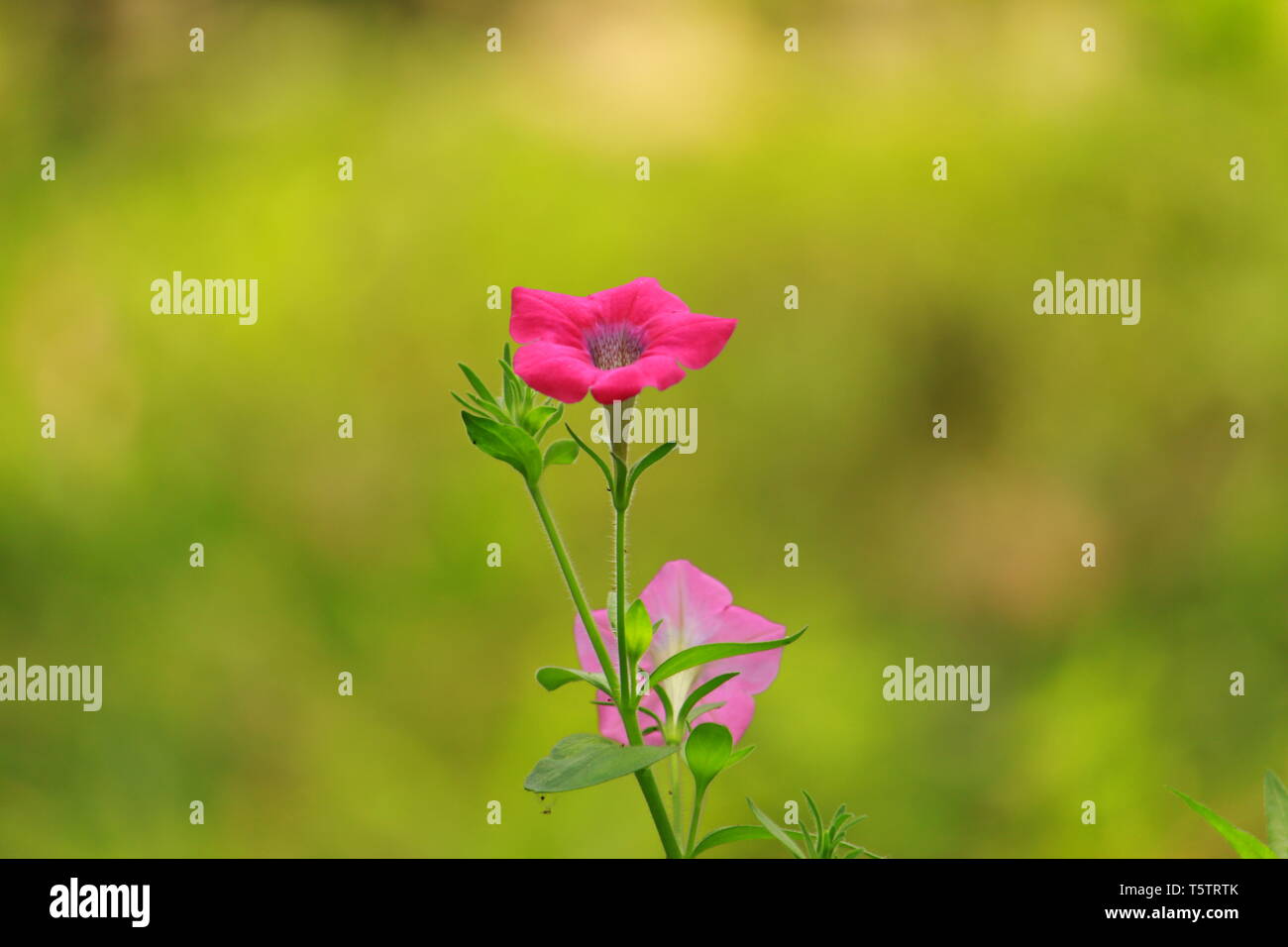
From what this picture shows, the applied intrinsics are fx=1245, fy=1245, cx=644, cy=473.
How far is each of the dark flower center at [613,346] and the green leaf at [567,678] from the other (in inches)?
3.0

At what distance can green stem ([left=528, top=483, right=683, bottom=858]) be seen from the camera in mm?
289

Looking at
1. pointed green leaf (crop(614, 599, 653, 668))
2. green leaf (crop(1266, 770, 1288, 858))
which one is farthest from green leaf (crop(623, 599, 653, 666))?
green leaf (crop(1266, 770, 1288, 858))

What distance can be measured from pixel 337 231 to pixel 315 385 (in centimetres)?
19

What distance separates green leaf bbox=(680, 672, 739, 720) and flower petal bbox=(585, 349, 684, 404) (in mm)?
73

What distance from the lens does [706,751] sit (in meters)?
0.30

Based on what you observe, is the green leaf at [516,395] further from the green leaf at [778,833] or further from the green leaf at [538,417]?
the green leaf at [778,833]

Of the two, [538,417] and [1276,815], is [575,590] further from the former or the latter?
[1276,815]

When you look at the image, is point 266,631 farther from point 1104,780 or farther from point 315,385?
point 1104,780

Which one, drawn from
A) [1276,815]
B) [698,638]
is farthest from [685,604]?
[1276,815]

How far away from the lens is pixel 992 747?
1.30 metres

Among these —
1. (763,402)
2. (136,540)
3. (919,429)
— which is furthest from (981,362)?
(136,540)

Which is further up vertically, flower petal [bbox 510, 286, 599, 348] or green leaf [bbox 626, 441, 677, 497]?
flower petal [bbox 510, 286, 599, 348]

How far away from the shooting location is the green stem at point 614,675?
29 centimetres

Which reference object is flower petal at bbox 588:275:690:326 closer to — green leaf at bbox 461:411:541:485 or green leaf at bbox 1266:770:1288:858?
green leaf at bbox 461:411:541:485
